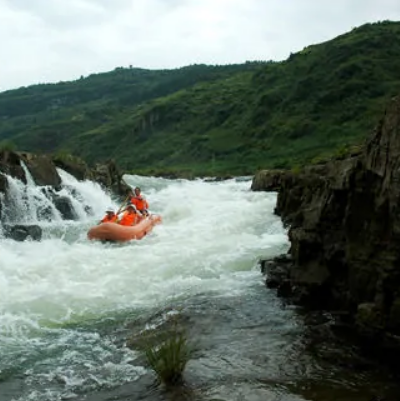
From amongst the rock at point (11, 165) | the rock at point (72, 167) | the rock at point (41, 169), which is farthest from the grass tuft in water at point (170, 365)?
the rock at point (72, 167)

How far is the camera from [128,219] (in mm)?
17891

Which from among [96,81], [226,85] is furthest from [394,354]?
[96,81]

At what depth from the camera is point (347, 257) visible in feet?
27.3

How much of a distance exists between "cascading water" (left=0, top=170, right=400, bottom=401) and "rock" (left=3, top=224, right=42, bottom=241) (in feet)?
1.15

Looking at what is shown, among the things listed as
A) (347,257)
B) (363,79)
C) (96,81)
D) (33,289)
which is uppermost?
(96,81)

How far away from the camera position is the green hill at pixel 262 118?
5494 cm

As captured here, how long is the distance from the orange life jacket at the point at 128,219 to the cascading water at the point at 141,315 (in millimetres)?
733

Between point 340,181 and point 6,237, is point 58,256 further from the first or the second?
point 340,181

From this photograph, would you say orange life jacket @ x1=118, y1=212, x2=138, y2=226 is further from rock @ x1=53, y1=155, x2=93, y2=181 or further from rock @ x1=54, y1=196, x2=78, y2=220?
rock @ x1=53, y1=155, x2=93, y2=181

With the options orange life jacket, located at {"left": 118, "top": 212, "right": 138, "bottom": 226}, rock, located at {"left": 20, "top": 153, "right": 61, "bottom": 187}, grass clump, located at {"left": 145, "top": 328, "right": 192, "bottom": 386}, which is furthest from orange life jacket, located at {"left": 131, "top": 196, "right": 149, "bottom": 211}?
grass clump, located at {"left": 145, "top": 328, "right": 192, "bottom": 386}

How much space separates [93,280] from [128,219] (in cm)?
575

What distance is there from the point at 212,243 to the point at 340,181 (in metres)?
7.03

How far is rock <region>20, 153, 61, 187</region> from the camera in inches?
801

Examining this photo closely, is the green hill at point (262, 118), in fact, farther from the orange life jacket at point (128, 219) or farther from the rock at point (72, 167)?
the orange life jacket at point (128, 219)
